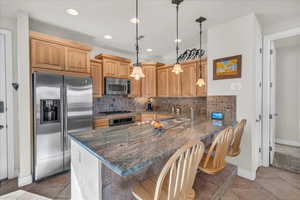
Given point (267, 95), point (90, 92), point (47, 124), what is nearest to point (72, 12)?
point (90, 92)

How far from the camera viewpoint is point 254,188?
2.10 meters

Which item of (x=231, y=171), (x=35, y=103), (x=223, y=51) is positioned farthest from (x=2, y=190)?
(x=223, y=51)

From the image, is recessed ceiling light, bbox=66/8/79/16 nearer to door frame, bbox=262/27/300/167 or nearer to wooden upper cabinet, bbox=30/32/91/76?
wooden upper cabinet, bbox=30/32/91/76

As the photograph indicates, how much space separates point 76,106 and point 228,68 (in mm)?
2880

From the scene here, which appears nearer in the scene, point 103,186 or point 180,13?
point 103,186

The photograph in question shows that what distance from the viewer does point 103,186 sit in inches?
42.3

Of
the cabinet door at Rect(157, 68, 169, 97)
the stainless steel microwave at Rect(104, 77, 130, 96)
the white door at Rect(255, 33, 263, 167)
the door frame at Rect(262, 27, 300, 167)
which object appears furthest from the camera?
the cabinet door at Rect(157, 68, 169, 97)

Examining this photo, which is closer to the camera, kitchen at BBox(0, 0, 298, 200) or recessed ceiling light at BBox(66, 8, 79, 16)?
kitchen at BBox(0, 0, 298, 200)

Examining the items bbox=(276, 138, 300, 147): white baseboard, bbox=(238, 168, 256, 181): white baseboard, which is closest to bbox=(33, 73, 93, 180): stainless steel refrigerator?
bbox=(238, 168, 256, 181): white baseboard

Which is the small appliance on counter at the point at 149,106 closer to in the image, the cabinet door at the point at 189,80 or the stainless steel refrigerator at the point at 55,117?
the cabinet door at the point at 189,80

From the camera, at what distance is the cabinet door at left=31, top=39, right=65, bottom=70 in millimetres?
2311

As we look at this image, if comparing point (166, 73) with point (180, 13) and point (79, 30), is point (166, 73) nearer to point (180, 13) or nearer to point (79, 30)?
point (180, 13)

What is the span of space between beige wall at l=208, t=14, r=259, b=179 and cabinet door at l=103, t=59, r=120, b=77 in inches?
95.9

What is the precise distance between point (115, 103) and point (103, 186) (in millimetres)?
3077
